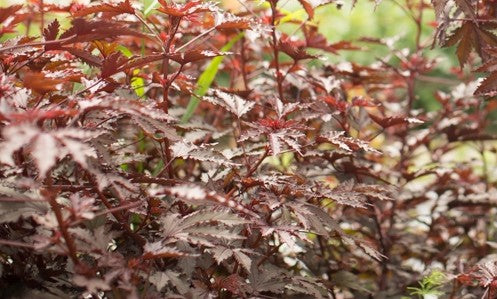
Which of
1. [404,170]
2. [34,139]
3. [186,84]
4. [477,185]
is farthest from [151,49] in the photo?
[477,185]

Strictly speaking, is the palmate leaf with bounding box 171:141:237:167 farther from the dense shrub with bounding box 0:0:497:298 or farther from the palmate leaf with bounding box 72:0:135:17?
the palmate leaf with bounding box 72:0:135:17

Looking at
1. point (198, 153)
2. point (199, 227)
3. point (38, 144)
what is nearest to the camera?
point (38, 144)

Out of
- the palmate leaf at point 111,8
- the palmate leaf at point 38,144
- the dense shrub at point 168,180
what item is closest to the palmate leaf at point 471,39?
the dense shrub at point 168,180

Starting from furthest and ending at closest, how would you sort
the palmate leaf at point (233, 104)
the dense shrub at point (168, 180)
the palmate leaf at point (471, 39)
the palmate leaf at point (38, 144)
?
the palmate leaf at point (471, 39) < the palmate leaf at point (233, 104) < the dense shrub at point (168, 180) < the palmate leaf at point (38, 144)

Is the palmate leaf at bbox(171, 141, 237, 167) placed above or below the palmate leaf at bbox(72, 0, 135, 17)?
below

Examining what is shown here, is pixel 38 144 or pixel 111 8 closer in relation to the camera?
pixel 38 144

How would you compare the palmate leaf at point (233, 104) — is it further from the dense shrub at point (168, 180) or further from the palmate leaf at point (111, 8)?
the palmate leaf at point (111, 8)

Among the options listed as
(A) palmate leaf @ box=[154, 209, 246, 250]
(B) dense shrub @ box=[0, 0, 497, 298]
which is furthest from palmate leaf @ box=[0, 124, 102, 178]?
(A) palmate leaf @ box=[154, 209, 246, 250]

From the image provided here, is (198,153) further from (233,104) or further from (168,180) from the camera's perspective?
(233,104)

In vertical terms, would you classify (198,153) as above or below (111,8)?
below

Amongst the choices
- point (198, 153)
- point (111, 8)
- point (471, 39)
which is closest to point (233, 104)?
point (198, 153)

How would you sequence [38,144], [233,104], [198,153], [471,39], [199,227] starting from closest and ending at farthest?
[38,144]
[199,227]
[198,153]
[233,104]
[471,39]

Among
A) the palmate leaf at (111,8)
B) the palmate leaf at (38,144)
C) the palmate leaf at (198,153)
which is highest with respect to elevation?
the palmate leaf at (111,8)

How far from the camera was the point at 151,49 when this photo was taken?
2113 millimetres
